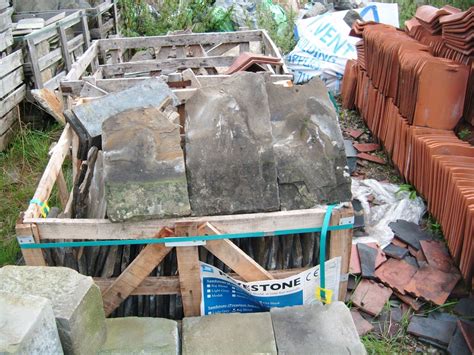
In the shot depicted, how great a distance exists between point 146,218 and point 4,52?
4.38 meters

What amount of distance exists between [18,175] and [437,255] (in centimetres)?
433

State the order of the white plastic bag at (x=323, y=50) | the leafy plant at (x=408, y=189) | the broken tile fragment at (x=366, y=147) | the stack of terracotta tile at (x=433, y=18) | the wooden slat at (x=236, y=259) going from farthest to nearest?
1. the white plastic bag at (x=323, y=50)
2. the broken tile fragment at (x=366, y=147)
3. the stack of terracotta tile at (x=433, y=18)
4. the leafy plant at (x=408, y=189)
5. the wooden slat at (x=236, y=259)

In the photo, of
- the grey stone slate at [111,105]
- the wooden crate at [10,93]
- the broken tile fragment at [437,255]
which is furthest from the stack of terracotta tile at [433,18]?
the wooden crate at [10,93]

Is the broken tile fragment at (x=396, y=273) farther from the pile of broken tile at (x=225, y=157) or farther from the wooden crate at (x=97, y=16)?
the wooden crate at (x=97, y=16)

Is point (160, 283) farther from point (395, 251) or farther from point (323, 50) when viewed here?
point (323, 50)

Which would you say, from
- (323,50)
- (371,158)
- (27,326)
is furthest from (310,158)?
(323,50)

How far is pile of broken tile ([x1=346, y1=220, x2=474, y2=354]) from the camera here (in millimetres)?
3283

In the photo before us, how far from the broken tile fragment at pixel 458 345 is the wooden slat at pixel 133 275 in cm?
197

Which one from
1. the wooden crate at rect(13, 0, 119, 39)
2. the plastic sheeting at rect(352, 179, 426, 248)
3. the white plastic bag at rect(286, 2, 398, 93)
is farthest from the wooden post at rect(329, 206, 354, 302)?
the wooden crate at rect(13, 0, 119, 39)

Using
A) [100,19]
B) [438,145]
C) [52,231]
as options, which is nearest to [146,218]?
[52,231]

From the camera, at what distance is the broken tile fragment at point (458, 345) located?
3031mm

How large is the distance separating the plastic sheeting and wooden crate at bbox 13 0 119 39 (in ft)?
16.2

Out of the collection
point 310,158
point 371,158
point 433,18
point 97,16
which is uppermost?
point 433,18

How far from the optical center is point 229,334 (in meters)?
2.41
